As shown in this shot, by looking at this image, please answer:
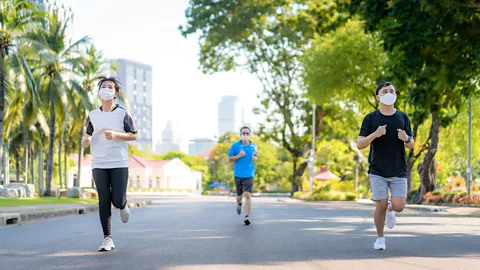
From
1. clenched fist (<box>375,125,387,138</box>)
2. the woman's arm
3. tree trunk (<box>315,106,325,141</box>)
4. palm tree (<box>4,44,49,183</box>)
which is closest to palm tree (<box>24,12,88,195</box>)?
palm tree (<box>4,44,49,183</box>)

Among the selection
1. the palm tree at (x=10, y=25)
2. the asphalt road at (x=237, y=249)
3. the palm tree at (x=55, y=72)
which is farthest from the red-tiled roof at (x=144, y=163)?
the asphalt road at (x=237, y=249)

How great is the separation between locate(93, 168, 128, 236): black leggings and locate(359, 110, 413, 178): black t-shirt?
9.20 ft

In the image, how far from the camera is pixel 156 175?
11350 centimetres

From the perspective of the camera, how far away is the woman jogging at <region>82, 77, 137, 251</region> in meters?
8.41

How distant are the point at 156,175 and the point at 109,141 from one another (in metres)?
106

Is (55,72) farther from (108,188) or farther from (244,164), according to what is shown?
(108,188)

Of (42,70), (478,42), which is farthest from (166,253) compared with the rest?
(42,70)

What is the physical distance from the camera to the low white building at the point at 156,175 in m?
111

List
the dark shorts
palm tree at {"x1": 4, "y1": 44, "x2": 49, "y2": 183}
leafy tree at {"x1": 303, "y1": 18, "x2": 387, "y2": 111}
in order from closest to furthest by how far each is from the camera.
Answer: the dark shorts, palm tree at {"x1": 4, "y1": 44, "x2": 49, "y2": 183}, leafy tree at {"x1": 303, "y1": 18, "x2": 387, "y2": 111}

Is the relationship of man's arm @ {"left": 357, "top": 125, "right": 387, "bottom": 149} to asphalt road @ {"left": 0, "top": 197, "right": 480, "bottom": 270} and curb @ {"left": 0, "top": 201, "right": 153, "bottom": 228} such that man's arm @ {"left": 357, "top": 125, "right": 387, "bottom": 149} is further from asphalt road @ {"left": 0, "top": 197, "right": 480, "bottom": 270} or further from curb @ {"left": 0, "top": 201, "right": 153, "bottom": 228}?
curb @ {"left": 0, "top": 201, "right": 153, "bottom": 228}

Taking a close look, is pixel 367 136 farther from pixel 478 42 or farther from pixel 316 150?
pixel 316 150

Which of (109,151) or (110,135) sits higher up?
(110,135)

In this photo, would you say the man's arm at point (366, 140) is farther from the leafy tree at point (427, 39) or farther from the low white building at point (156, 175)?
the low white building at point (156, 175)

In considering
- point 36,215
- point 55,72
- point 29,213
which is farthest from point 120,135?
point 55,72
